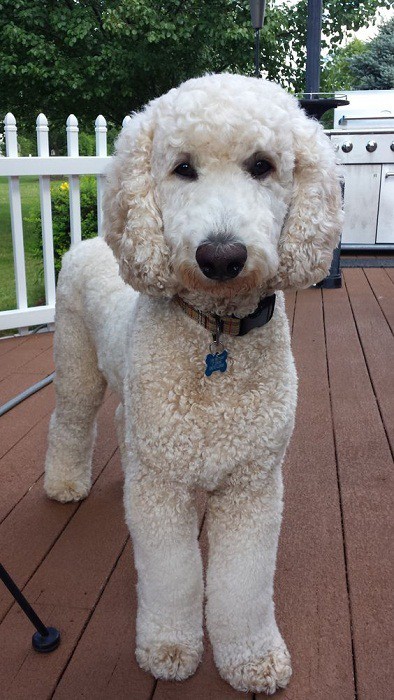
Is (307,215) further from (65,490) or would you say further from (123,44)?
(123,44)

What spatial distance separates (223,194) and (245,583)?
0.85m

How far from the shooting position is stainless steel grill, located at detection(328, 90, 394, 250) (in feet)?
22.2

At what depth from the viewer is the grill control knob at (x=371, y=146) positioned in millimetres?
6761

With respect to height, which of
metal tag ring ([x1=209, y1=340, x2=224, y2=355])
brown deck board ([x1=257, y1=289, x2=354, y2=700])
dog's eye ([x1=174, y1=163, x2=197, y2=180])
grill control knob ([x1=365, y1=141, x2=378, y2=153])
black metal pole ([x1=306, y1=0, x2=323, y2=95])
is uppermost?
black metal pole ([x1=306, y1=0, x2=323, y2=95])

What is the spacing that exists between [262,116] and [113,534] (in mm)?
1355

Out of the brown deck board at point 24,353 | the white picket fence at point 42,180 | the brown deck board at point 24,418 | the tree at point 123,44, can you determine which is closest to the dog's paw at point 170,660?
the brown deck board at point 24,418

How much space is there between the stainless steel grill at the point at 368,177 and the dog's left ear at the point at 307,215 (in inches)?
219

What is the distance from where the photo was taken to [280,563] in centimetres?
195

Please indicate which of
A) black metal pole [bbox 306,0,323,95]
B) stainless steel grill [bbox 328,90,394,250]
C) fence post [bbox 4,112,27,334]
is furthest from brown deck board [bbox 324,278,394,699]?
stainless steel grill [bbox 328,90,394,250]

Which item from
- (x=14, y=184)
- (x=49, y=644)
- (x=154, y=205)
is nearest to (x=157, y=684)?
(x=49, y=644)

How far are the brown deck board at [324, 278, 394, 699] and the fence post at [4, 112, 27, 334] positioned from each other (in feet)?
6.28

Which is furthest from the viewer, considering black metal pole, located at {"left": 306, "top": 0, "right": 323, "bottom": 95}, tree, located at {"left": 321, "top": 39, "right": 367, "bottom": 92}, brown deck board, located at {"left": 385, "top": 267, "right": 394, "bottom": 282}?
tree, located at {"left": 321, "top": 39, "right": 367, "bottom": 92}

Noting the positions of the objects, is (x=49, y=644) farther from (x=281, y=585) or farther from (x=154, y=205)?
(x=154, y=205)

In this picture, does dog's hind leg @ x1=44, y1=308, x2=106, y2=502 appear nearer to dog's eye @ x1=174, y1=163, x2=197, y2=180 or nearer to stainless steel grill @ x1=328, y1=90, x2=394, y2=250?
dog's eye @ x1=174, y1=163, x2=197, y2=180
